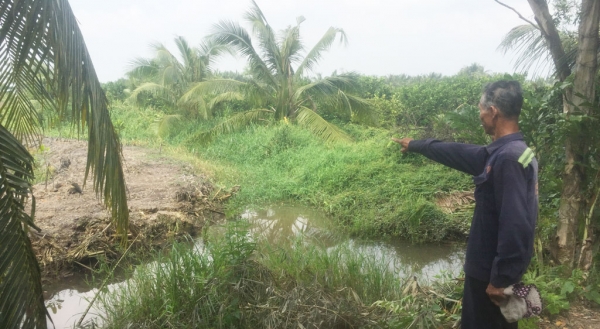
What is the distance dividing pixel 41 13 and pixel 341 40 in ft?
36.0

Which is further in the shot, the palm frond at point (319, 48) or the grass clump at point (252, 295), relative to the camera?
the palm frond at point (319, 48)

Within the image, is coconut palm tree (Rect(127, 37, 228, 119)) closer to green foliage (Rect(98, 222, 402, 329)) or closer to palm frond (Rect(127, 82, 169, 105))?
palm frond (Rect(127, 82, 169, 105))

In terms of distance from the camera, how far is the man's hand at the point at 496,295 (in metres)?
1.96

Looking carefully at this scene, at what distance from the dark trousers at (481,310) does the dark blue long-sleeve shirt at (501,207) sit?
0.06 metres

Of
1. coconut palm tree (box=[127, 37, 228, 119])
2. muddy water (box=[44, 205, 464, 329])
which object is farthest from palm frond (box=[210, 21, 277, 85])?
muddy water (box=[44, 205, 464, 329])

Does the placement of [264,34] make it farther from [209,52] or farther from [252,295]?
[252,295]

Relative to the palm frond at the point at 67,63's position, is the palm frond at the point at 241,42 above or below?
above

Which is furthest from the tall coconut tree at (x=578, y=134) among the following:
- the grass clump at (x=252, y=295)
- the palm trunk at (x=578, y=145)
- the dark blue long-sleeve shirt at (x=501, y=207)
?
the dark blue long-sleeve shirt at (x=501, y=207)

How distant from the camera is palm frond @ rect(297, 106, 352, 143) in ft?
37.5

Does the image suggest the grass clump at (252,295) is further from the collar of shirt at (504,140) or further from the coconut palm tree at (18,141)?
the collar of shirt at (504,140)

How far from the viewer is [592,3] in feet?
11.2

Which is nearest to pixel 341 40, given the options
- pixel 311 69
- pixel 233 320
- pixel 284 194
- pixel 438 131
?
pixel 311 69

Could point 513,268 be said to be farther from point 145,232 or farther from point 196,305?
point 145,232

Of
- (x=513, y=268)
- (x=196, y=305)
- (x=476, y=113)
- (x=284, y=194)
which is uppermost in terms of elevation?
(x=476, y=113)
